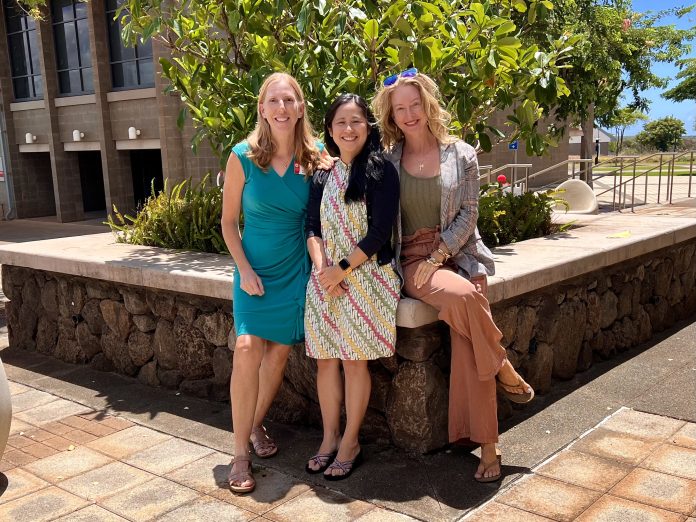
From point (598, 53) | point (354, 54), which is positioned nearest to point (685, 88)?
point (598, 53)

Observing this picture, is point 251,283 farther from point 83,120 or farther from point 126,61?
point 83,120

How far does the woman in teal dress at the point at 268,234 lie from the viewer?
389cm

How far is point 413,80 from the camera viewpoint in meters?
3.79

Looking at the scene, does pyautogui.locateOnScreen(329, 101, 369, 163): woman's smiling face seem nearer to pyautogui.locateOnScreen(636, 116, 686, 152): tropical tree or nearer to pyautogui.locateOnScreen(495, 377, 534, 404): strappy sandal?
pyautogui.locateOnScreen(495, 377, 534, 404): strappy sandal

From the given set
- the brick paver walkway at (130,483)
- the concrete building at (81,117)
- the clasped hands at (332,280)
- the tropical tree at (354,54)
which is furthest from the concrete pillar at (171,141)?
the clasped hands at (332,280)

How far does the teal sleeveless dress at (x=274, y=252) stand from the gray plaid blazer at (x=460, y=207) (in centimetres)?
56

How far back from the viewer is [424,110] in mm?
3828

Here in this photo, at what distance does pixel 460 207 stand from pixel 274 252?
3.37 ft

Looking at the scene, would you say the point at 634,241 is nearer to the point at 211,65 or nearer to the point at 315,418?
the point at 315,418

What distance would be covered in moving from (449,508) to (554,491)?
540mm

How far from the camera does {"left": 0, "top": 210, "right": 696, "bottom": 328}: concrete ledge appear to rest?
4.48m

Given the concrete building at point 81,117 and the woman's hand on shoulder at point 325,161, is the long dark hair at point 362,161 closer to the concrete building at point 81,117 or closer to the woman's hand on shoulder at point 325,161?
the woman's hand on shoulder at point 325,161

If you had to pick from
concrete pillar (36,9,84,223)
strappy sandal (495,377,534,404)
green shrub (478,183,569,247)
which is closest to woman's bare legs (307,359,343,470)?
strappy sandal (495,377,534,404)

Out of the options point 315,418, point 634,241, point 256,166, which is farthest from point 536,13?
point 315,418
